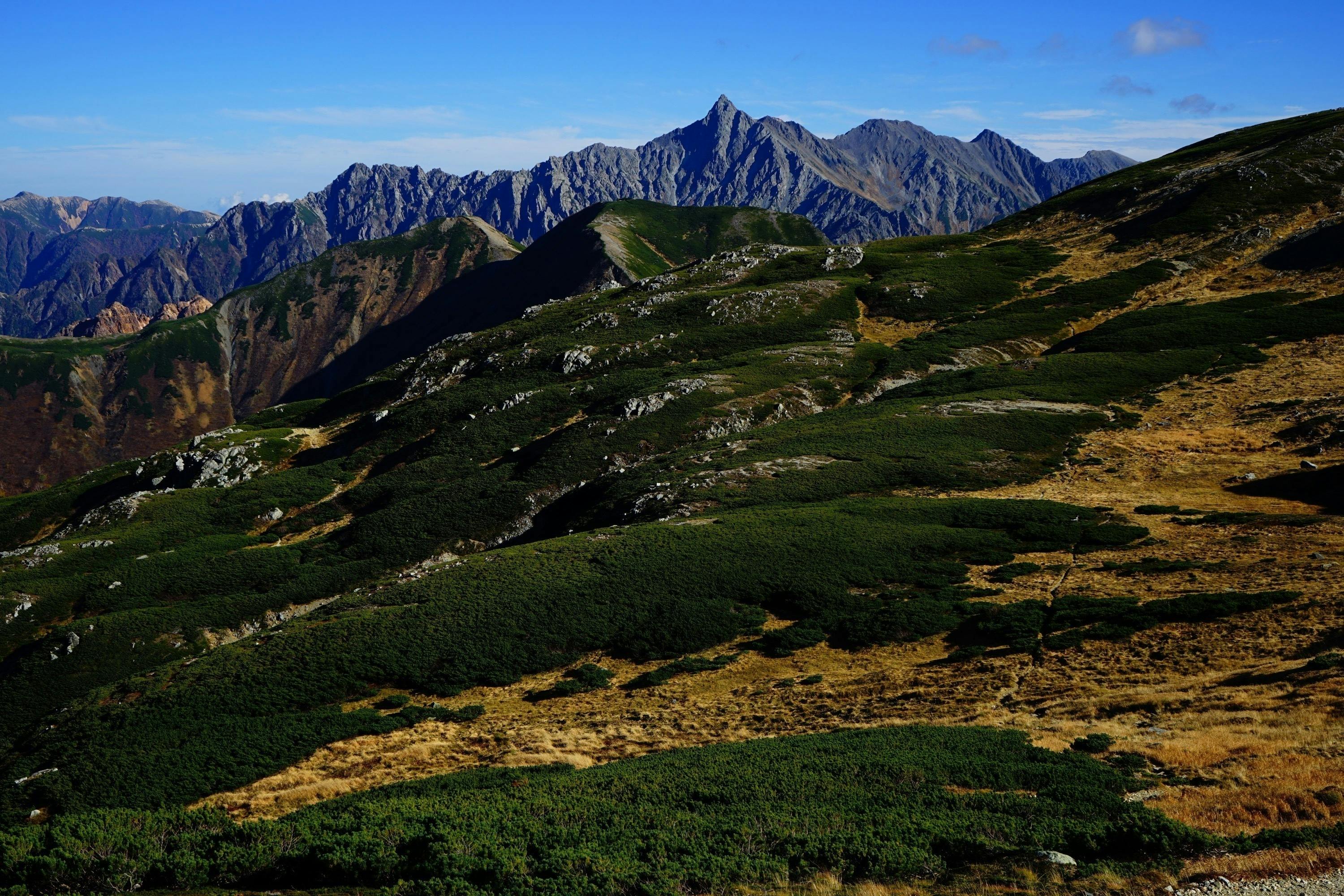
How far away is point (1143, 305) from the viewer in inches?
3898

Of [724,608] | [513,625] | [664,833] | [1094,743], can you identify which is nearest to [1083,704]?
[1094,743]

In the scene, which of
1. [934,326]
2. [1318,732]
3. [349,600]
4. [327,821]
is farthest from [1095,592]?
[934,326]

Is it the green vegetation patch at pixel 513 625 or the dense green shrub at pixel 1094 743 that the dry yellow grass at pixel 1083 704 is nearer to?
the dense green shrub at pixel 1094 743

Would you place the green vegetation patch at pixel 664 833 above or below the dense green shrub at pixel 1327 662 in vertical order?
below

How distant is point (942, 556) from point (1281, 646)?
18.2 metres

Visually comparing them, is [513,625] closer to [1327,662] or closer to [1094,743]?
[1094,743]

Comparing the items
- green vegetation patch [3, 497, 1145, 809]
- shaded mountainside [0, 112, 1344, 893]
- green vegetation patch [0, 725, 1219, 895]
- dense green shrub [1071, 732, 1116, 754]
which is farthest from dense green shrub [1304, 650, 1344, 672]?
green vegetation patch [3, 497, 1145, 809]

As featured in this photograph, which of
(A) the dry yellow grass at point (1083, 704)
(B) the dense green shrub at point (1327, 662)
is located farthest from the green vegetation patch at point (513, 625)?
(B) the dense green shrub at point (1327, 662)

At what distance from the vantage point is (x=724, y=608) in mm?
43938

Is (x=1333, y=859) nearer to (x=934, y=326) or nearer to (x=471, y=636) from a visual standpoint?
(x=471, y=636)

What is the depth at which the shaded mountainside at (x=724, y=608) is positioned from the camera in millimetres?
19984

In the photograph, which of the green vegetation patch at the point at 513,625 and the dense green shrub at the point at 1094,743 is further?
the green vegetation patch at the point at 513,625

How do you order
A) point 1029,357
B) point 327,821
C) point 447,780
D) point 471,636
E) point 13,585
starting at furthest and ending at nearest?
point 1029,357 → point 13,585 → point 471,636 → point 447,780 → point 327,821

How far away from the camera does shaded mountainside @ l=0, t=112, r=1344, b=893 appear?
20.0 metres
